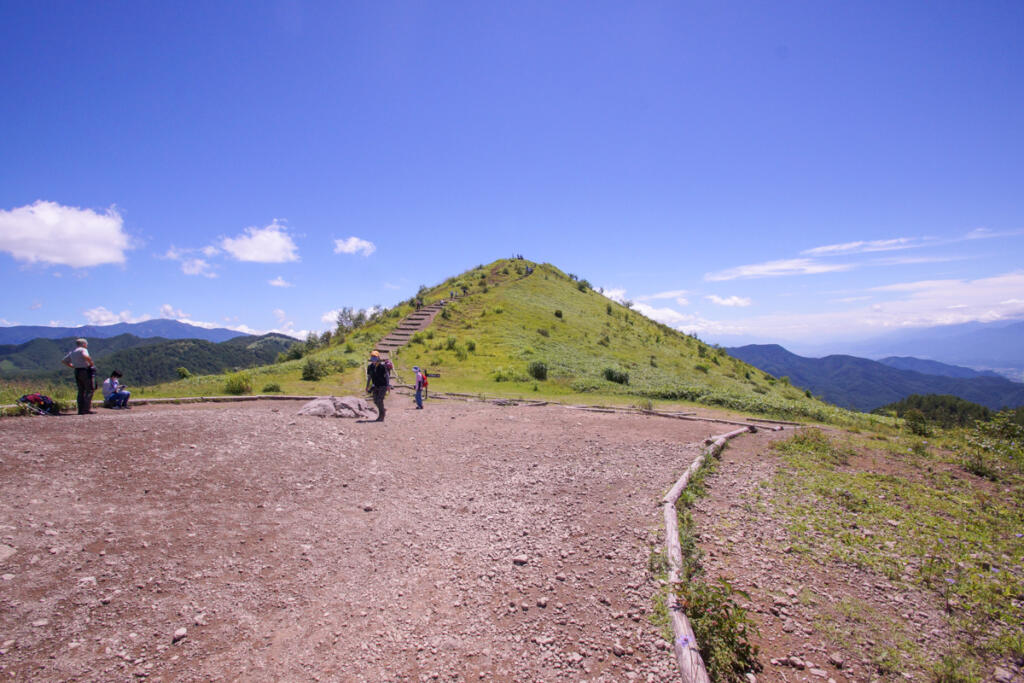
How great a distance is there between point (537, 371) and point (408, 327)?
40.4 ft

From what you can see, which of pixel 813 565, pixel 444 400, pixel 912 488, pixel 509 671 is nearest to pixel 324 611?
pixel 509 671

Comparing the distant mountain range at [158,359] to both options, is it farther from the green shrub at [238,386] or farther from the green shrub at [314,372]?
the green shrub at [238,386]

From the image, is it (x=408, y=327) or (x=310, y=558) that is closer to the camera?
(x=310, y=558)

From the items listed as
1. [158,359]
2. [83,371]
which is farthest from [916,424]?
[158,359]

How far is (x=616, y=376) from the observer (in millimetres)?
22922

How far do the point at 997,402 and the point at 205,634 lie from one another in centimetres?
20839

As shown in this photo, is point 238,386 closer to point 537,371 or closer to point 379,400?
point 379,400

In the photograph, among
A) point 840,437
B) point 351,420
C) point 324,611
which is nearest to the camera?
point 324,611

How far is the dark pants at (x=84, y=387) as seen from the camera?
11398 mm

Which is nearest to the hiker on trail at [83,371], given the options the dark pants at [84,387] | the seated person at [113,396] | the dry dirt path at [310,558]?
the dark pants at [84,387]

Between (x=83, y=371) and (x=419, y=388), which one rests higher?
(x=83, y=371)

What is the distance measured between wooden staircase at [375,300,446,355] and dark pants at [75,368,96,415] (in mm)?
15086

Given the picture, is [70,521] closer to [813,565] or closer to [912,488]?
[813,565]

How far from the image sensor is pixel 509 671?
14.2 feet
